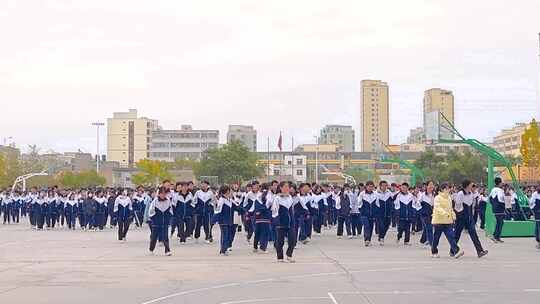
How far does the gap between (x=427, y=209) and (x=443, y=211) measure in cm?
394

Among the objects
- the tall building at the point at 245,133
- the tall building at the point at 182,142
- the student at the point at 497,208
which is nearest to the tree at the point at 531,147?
the student at the point at 497,208

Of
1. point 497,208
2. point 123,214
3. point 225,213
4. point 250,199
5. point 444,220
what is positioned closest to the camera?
point 444,220

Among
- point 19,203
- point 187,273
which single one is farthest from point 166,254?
point 19,203

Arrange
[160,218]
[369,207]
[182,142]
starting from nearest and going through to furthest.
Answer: [160,218]
[369,207]
[182,142]

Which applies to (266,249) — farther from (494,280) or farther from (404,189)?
(494,280)

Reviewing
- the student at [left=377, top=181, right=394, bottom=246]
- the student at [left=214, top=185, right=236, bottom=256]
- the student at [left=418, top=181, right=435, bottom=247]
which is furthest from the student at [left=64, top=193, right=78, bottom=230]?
the student at [left=418, top=181, right=435, bottom=247]

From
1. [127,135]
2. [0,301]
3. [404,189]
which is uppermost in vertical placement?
[127,135]

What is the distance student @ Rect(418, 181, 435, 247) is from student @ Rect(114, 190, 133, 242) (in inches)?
384

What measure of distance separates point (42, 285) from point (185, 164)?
109 metres

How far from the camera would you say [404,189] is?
2536 cm

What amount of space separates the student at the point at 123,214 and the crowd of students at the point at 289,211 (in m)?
0.04

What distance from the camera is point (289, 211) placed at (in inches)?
773

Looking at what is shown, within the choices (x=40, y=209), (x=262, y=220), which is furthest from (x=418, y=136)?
(x=262, y=220)

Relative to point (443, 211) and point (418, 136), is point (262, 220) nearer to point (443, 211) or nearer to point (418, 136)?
point (443, 211)
